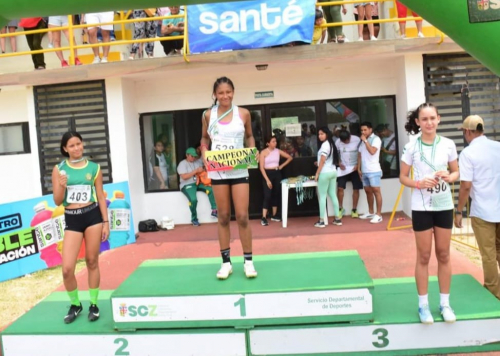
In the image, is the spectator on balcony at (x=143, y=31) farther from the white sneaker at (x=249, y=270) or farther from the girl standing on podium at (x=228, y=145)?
the white sneaker at (x=249, y=270)

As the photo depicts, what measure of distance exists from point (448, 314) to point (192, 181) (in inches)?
274

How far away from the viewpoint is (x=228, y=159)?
4.56 metres

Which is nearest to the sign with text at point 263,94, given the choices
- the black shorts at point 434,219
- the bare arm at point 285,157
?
the bare arm at point 285,157

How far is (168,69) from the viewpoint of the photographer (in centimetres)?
904

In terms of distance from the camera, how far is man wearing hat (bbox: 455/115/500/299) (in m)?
4.84

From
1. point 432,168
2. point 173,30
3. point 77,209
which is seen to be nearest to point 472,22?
point 432,168

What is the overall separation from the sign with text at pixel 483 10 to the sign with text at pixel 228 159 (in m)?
2.15

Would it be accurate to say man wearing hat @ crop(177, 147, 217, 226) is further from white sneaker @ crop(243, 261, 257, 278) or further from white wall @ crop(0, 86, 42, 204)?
white sneaker @ crop(243, 261, 257, 278)

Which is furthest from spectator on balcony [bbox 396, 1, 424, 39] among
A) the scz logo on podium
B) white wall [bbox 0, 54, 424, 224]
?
the scz logo on podium

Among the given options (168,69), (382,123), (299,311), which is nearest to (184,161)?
(168,69)

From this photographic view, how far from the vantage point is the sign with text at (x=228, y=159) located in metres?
4.56

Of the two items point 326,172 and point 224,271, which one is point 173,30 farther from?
point 224,271

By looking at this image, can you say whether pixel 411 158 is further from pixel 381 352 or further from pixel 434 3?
pixel 381 352

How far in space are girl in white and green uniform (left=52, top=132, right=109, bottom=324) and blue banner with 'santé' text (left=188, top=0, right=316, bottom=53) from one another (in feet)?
15.3
